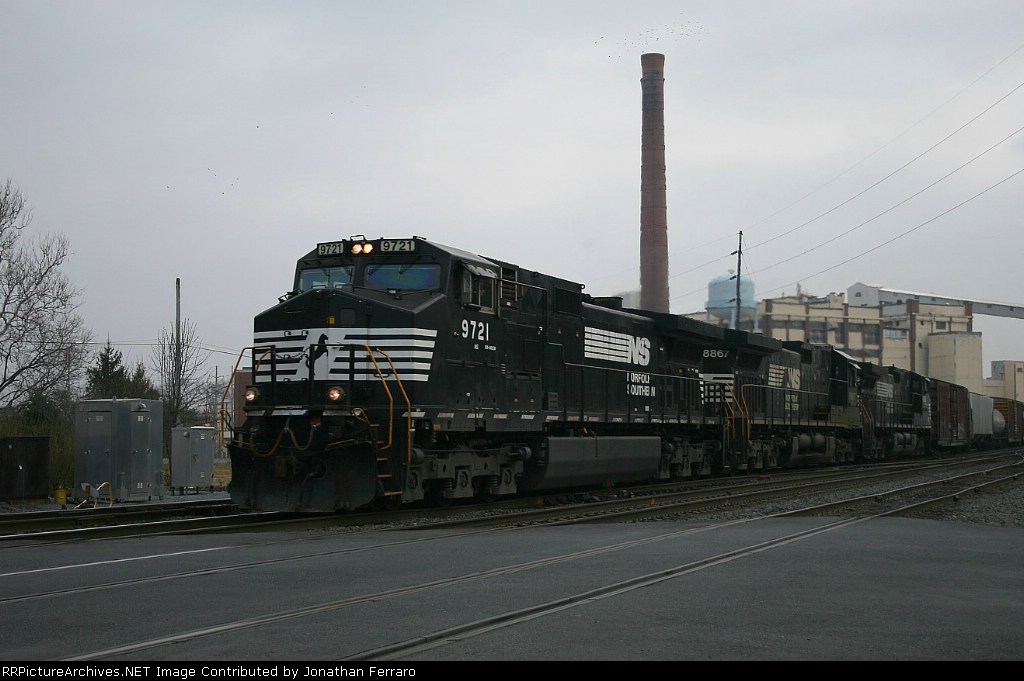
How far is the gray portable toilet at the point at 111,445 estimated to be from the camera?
17.6 meters

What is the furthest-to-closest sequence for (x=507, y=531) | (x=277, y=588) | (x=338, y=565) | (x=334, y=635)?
(x=507, y=531)
(x=338, y=565)
(x=277, y=588)
(x=334, y=635)

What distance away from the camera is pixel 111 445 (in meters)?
17.6

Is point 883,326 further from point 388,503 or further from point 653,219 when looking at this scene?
point 388,503

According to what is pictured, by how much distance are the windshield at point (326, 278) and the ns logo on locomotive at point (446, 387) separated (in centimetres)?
2

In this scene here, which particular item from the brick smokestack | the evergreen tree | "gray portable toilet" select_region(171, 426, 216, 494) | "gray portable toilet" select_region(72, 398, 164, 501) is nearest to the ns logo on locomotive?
"gray portable toilet" select_region(72, 398, 164, 501)

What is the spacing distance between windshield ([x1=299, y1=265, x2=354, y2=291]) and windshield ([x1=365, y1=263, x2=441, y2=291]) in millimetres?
301

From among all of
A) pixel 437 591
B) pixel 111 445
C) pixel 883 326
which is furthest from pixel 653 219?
pixel 883 326

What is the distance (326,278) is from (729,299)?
73.9 metres

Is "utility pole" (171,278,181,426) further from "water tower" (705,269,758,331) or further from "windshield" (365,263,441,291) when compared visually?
"water tower" (705,269,758,331)

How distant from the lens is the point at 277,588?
736 cm

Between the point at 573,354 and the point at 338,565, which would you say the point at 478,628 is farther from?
the point at 573,354

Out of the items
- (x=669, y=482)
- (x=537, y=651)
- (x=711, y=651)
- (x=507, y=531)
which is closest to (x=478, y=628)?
(x=537, y=651)

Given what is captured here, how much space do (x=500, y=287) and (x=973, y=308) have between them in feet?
323

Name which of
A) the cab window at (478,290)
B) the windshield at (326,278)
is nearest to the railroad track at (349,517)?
the cab window at (478,290)
